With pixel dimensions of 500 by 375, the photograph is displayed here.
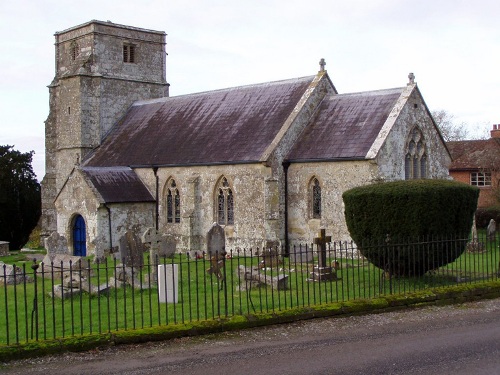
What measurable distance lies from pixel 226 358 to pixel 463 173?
37.0 meters

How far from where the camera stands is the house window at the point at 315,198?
84.0 ft

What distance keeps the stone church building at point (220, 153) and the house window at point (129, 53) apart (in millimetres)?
148

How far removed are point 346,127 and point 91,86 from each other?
15845mm

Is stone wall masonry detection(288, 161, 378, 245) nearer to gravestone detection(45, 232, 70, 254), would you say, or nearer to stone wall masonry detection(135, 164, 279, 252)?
stone wall masonry detection(135, 164, 279, 252)

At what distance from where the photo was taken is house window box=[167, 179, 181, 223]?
29.5 meters

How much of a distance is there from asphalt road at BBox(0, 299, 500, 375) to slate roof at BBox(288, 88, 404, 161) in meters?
12.5

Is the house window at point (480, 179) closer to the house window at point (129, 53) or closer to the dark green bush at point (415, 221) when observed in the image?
the house window at point (129, 53)

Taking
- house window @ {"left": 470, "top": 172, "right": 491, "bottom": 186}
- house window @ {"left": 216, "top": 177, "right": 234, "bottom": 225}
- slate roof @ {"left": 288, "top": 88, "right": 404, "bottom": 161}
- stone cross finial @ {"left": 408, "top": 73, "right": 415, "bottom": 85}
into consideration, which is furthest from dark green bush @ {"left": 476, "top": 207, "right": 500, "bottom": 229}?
house window @ {"left": 216, "top": 177, "right": 234, "bottom": 225}

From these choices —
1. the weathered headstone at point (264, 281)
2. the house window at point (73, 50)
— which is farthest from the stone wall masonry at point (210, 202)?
the house window at point (73, 50)

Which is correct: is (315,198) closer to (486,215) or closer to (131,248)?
(131,248)

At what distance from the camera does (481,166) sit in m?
41.9

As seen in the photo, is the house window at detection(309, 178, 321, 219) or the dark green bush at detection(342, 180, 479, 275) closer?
the dark green bush at detection(342, 180, 479, 275)

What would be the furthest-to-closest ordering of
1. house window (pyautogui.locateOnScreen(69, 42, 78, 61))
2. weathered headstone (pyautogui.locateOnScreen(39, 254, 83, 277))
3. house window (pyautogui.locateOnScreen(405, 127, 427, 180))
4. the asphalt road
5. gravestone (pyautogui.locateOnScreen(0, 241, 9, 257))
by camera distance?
1. house window (pyautogui.locateOnScreen(69, 42, 78, 61))
2. gravestone (pyautogui.locateOnScreen(0, 241, 9, 257))
3. house window (pyautogui.locateOnScreen(405, 127, 427, 180))
4. weathered headstone (pyautogui.locateOnScreen(39, 254, 83, 277))
5. the asphalt road

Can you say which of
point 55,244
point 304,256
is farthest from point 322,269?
point 55,244
